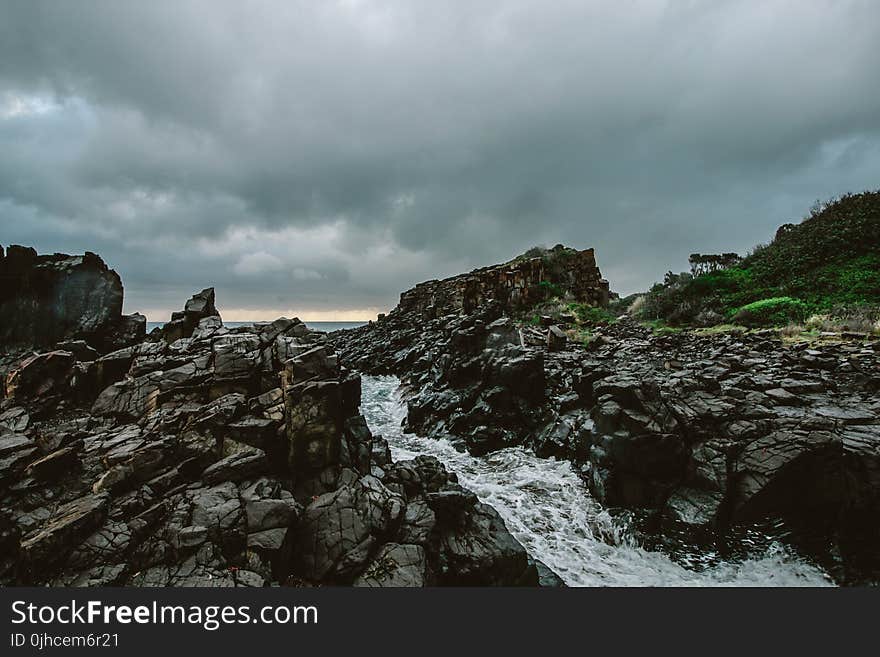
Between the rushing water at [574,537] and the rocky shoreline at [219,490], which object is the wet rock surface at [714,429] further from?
the rocky shoreline at [219,490]

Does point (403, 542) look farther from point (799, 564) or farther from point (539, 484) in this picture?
point (799, 564)

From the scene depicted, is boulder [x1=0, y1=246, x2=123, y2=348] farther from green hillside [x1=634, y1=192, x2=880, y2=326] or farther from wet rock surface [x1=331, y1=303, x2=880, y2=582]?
green hillside [x1=634, y1=192, x2=880, y2=326]

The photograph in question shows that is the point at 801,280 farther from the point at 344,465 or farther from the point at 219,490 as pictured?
the point at 219,490

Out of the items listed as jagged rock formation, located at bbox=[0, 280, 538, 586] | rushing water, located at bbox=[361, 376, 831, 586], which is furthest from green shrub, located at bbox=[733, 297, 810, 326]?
jagged rock formation, located at bbox=[0, 280, 538, 586]

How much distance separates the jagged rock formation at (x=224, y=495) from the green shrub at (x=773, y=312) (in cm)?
2782

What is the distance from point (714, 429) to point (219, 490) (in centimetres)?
1447

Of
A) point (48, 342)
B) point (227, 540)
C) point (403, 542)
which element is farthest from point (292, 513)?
point (48, 342)

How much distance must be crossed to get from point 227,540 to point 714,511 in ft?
40.7

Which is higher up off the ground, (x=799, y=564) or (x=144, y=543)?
(x=144, y=543)

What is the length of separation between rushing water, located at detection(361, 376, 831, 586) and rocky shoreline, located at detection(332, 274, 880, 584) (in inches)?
24.3

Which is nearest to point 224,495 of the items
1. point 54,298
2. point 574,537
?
point 574,537

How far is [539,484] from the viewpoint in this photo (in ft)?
45.4

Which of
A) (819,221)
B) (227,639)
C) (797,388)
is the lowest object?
(227,639)

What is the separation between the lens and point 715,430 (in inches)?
429
